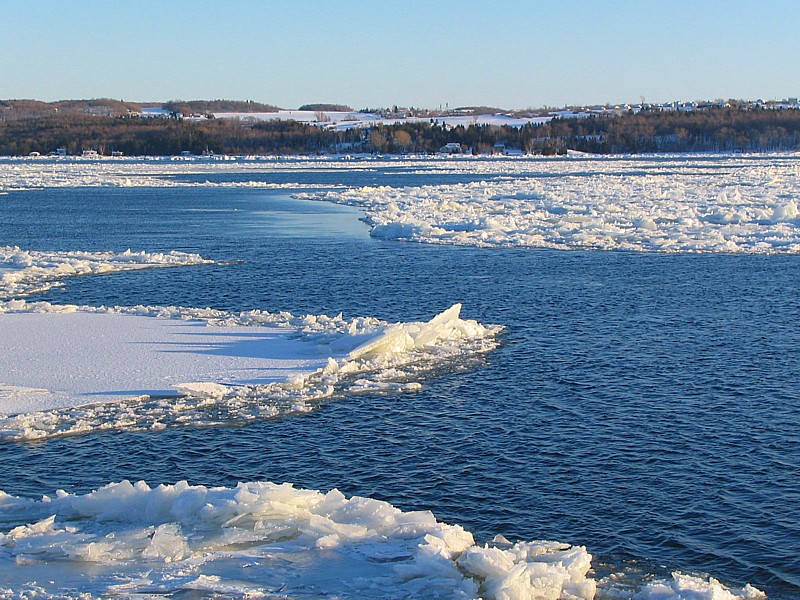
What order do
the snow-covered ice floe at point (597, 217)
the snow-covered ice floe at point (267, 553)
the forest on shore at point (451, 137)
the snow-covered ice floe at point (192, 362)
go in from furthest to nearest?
the forest on shore at point (451, 137), the snow-covered ice floe at point (597, 217), the snow-covered ice floe at point (192, 362), the snow-covered ice floe at point (267, 553)

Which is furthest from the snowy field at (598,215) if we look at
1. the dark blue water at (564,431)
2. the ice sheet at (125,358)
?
the ice sheet at (125,358)

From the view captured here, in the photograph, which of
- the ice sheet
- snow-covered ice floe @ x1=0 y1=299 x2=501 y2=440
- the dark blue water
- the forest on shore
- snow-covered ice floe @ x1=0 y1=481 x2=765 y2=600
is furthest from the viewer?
the forest on shore

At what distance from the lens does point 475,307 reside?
1866 centimetres

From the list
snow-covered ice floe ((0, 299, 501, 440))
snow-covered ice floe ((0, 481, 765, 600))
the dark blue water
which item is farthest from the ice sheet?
snow-covered ice floe ((0, 481, 765, 600))

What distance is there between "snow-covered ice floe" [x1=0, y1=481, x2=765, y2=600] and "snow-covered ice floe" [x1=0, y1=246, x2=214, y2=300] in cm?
1308

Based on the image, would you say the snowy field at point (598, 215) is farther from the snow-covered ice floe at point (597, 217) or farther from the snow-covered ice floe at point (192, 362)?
the snow-covered ice floe at point (192, 362)

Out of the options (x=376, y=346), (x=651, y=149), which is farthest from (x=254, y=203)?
(x=651, y=149)

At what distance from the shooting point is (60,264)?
23.9 m

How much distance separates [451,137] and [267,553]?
6007 inches

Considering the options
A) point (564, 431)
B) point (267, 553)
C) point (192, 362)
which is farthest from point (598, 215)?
point (267, 553)

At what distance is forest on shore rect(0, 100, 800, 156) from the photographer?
14912cm

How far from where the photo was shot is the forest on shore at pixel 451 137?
149m

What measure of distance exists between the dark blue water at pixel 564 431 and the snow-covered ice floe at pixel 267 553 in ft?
2.09

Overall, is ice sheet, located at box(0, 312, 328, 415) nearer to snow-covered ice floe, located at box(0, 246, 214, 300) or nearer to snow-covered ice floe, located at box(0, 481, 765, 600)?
snow-covered ice floe, located at box(0, 481, 765, 600)
